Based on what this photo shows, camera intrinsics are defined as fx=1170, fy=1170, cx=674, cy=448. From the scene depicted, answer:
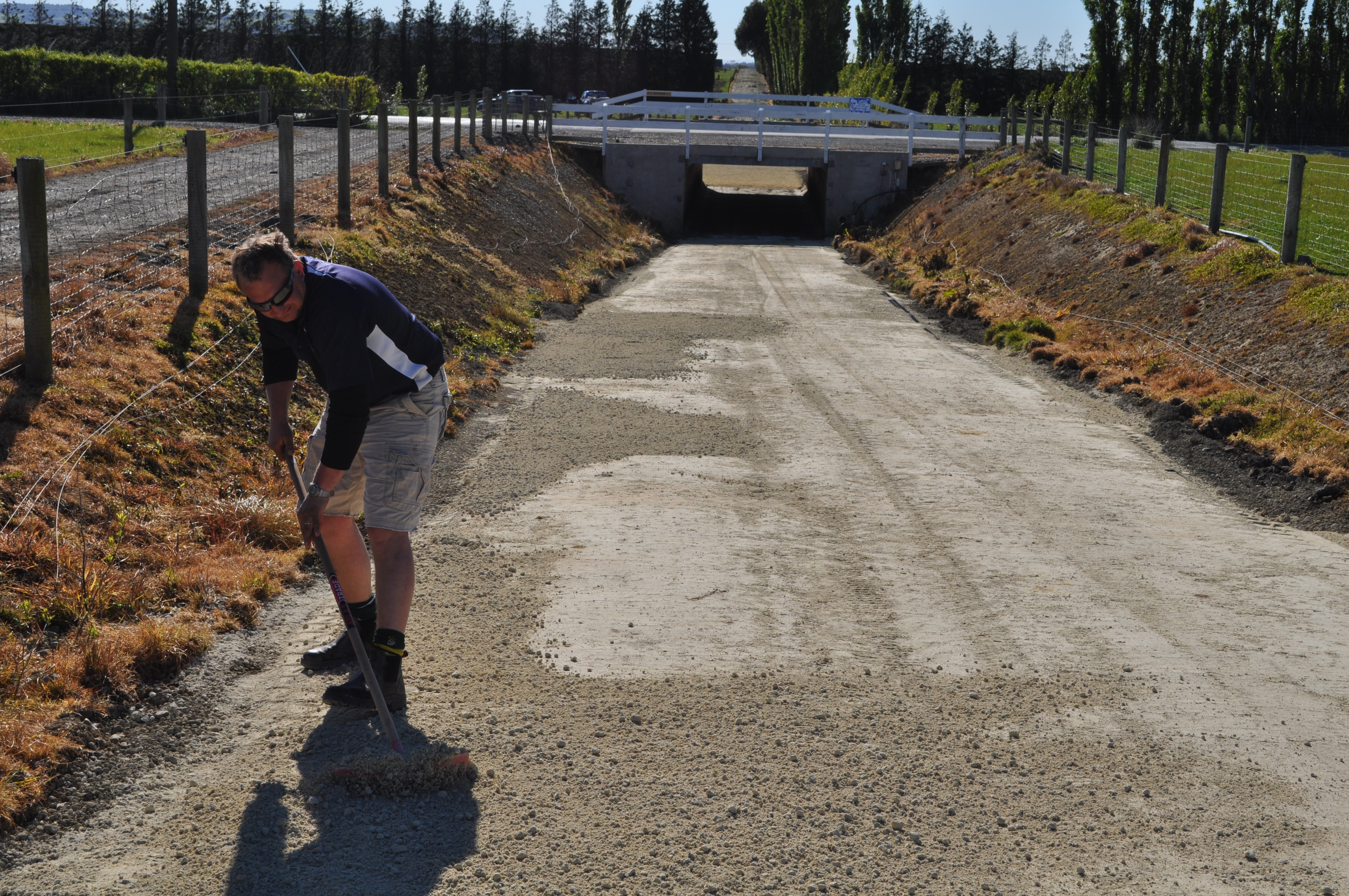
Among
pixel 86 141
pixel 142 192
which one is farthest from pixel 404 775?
pixel 86 141

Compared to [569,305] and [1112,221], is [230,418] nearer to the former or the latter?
[569,305]

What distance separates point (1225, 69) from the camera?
54781 mm

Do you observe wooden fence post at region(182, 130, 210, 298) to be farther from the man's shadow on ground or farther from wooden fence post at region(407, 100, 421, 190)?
wooden fence post at region(407, 100, 421, 190)

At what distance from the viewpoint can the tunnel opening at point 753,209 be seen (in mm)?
33000

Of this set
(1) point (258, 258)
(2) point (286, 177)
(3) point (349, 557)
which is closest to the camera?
(1) point (258, 258)

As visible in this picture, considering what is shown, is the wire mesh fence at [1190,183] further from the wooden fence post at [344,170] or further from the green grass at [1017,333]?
the wooden fence post at [344,170]

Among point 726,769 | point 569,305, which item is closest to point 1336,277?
point 569,305

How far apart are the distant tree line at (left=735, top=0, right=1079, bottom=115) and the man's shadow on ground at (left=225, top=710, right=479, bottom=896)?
4784 centimetres

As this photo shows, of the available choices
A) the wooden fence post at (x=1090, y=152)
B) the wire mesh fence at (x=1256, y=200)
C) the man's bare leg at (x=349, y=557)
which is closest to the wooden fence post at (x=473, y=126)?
the wooden fence post at (x=1090, y=152)

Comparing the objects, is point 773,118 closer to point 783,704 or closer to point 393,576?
point 783,704

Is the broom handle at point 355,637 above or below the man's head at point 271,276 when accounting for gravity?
below

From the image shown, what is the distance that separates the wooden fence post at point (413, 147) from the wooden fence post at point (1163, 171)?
37.1 feet

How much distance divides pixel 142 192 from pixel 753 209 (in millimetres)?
22650

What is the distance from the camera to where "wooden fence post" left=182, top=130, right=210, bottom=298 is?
9.24 metres
